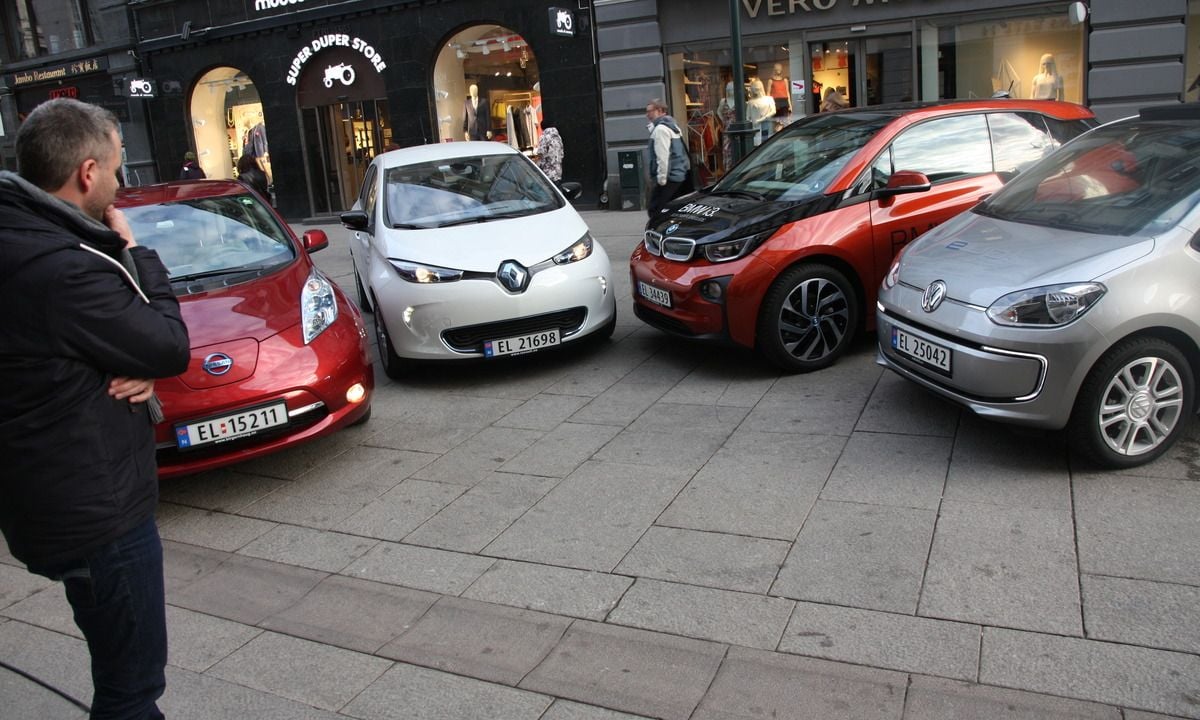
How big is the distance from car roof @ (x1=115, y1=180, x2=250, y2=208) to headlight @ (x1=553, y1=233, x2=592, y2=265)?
2276 mm

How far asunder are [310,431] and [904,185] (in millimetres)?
3993

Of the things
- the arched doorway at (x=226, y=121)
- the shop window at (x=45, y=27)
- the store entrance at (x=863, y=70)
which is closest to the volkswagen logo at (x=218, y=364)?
the store entrance at (x=863, y=70)

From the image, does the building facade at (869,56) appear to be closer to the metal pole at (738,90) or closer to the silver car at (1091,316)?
the metal pole at (738,90)

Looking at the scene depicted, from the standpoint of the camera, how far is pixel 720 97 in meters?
16.5

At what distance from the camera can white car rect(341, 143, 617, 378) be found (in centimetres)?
659

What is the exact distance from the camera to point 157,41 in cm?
2192

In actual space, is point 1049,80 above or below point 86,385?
above

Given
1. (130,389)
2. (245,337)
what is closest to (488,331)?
(245,337)

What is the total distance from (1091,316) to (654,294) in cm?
312

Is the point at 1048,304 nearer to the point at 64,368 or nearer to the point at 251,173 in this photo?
the point at 64,368

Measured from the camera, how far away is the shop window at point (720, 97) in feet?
51.9

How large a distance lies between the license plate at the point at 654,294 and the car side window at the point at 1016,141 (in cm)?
255

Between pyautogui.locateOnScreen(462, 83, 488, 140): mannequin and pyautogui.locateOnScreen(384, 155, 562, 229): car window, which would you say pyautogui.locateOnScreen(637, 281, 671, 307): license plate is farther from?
pyautogui.locateOnScreen(462, 83, 488, 140): mannequin

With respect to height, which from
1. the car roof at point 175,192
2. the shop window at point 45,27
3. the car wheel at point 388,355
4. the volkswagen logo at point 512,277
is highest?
the shop window at point 45,27
